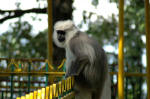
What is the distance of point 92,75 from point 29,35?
8.43 metres

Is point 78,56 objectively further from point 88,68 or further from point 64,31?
point 64,31

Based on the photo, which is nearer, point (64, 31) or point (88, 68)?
point (88, 68)

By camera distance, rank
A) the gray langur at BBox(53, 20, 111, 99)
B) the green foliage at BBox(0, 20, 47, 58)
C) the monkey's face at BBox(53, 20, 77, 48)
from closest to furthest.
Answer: the gray langur at BBox(53, 20, 111, 99), the monkey's face at BBox(53, 20, 77, 48), the green foliage at BBox(0, 20, 47, 58)

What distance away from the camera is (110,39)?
14672 millimetres

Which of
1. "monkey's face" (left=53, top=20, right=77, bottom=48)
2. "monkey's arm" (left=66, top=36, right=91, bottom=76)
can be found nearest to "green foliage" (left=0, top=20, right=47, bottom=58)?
"monkey's face" (left=53, top=20, right=77, bottom=48)

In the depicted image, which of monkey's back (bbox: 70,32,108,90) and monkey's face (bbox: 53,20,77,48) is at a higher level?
monkey's face (bbox: 53,20,77,48)

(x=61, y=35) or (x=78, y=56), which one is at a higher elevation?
(x=61, y=35)

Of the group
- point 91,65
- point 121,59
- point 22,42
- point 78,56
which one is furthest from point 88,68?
point 22,42

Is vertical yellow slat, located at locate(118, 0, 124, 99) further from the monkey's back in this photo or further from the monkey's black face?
the monkey's black face

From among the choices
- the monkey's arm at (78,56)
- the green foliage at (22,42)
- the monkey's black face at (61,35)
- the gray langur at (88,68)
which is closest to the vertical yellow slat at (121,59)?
the gray langur at (88,68)

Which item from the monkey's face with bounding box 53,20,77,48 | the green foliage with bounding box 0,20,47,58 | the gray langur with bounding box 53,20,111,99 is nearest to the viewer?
the gray langur with bounding box 53,20,111,99

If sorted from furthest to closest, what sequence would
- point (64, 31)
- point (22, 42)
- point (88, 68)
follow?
point (22, 42) → point (64, 31) → point (88, 68)

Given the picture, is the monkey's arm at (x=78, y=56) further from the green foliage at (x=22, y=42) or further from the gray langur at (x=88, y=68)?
the green foliage at (x=22, y=42)

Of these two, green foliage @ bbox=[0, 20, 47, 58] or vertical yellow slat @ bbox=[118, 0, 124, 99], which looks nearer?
vertical yellow slat @ bbox=[118, 0, 124, 99]
